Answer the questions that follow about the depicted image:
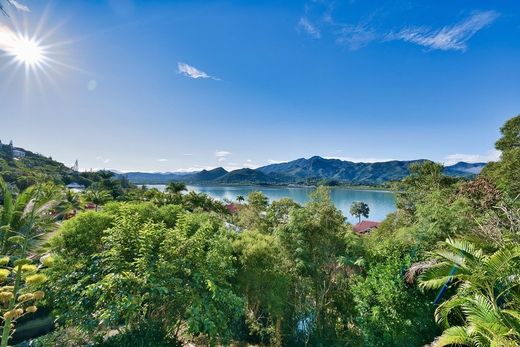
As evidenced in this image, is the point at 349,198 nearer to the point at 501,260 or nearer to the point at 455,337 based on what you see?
the point at 501,260

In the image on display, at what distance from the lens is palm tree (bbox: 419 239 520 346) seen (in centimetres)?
477

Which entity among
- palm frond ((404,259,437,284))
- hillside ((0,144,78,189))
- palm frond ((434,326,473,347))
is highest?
hillside ((0,144,78,189))

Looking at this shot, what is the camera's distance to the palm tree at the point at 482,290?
4766 millimetres

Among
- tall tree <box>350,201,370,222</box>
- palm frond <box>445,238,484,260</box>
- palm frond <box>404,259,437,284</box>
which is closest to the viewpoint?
palm frond <box>445,238,484,260</box>

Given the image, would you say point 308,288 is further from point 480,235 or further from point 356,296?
point 480,235

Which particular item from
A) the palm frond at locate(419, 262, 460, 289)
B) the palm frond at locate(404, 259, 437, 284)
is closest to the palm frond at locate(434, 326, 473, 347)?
the palm frond at locate(419, 262, 460, 289)

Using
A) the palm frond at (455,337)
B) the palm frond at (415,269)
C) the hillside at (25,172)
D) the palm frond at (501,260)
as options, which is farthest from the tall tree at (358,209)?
the palm frond at (455,337)

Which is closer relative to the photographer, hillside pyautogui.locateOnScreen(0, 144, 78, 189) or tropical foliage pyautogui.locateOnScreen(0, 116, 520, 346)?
tropical foliage pyautogui.locateOnScreen(0, 116, 520, 346)

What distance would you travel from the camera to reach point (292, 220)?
8648 mm

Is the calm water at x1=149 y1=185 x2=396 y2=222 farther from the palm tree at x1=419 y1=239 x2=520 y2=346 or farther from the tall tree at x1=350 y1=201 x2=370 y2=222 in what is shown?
the palm tree at x1=419 y1=239 x2=520 y2=346

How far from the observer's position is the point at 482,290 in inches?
238

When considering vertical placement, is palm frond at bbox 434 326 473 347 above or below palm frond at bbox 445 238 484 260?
below

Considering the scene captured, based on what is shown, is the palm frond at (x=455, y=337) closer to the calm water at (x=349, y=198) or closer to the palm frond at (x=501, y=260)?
the palm frond at (x=501, y=260)

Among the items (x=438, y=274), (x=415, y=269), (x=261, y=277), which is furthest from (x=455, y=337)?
(x=261, y=277)
